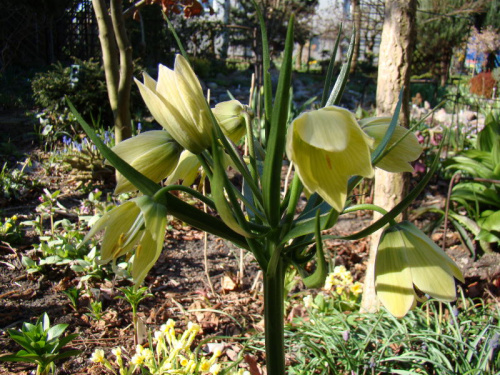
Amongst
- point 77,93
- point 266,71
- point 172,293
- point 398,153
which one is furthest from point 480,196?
point 77,93

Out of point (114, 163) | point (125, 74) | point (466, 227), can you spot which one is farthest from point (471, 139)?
point (114, 163)

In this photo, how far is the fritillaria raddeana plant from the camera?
1.82 ft

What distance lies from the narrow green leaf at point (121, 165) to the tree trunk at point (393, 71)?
4.66 ft

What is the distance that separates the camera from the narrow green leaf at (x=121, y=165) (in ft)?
1.74

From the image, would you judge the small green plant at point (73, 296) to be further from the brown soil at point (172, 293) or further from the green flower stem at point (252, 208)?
the green flower stem at point (252, 208)

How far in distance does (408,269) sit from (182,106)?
16.3 inches

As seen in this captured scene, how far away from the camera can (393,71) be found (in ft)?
6.11

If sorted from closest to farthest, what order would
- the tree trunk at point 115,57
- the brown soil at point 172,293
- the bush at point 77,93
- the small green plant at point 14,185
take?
the brown soil at point 172,293 < the tree trunk at point 115,57 < the small green plant at point 14,185 < the bush at point 77,93

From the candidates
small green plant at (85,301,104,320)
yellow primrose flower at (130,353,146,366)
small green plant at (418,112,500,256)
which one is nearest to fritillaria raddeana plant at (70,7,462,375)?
yellow primrose flower at (130,353,146,366)

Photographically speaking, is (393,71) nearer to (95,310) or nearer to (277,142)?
(277,142)

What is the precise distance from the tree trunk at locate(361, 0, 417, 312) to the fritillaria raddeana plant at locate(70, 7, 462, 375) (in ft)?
3.87

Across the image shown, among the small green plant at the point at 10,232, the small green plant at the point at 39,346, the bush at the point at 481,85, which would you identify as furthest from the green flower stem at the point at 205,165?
the bush at the point at 481,85

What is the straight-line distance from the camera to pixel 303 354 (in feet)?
5.15

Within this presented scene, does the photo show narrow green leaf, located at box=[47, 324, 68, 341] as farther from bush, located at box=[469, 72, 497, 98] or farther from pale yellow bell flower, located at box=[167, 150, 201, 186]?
bush, located at box=[469, 72, 497, 98]
